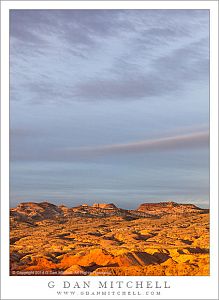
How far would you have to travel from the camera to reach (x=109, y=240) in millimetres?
6938

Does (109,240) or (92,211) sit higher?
(92,211)

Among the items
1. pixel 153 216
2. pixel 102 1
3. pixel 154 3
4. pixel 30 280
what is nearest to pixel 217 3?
pixel 154 3

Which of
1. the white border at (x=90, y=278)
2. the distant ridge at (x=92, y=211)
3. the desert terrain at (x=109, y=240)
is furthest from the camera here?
the distant ridge at (x=92, y=211)

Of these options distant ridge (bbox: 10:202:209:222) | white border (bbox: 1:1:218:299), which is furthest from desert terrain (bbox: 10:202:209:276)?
white border (bbox: 1:1:218:299)

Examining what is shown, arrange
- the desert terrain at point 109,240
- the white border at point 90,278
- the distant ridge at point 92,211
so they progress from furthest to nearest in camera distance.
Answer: the distant ridge at point 92,211
the desert terrain at point 109,240
the white border at point 90,278

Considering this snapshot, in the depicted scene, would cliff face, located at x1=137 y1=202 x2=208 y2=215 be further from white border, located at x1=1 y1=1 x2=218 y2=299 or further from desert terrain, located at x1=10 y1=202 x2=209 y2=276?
white border, located at x1=1 y1=1 x2=218 y2=299

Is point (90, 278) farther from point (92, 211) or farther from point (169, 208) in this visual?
point (92, 211)

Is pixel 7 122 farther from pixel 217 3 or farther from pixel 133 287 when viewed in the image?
pixel 217 3

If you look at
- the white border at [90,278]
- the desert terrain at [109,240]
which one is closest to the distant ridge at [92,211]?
the desert terrain at [109,240]

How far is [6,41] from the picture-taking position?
4.09 meters

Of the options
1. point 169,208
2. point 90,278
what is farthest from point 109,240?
point 90,278

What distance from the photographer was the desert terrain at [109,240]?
5.29 metres

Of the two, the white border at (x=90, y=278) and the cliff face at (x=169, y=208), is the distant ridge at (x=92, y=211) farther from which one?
the white border at (x=90, y=278)

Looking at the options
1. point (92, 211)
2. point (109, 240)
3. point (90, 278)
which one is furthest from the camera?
point (92, 211)
